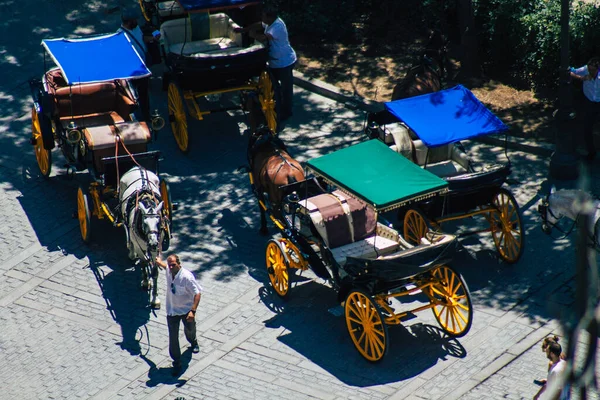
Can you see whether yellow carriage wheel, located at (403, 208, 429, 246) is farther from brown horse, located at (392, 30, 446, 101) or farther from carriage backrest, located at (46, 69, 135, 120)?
carriage backrest, located at (46, 69, 135, 120)

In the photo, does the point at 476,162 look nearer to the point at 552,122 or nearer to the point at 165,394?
the point at 552,122

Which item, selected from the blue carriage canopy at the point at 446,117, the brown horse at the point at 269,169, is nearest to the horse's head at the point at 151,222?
the brown horse at the point at 269,169

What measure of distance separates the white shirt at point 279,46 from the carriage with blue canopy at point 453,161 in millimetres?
2655

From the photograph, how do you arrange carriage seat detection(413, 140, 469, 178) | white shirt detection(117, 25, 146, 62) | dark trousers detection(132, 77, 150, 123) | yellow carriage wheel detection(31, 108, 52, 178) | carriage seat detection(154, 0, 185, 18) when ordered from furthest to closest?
carriage seat detection(154, 0, 185, 18) < white shirt detection(117, 25, 146, 62) < dark trousers detection(132, 77, 150, 123) < yellow carriage wheel detection(31, 108, 52, 178) < carriage seat detection(413, 140, 469, 178)

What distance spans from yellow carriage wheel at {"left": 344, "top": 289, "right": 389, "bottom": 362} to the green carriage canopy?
106 centimetres

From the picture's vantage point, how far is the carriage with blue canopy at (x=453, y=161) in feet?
36.9

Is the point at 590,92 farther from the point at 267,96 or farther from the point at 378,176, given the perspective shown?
the point at 267,96

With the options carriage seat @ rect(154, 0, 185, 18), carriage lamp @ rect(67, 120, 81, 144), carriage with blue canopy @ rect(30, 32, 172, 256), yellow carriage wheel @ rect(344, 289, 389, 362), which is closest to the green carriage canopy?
yellow carriage wheel @ rect(344, 289, 389, 362)

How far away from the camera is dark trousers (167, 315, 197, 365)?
9.80m

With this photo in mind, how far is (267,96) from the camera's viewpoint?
14.6 meters

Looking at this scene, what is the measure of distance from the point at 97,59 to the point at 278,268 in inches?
177

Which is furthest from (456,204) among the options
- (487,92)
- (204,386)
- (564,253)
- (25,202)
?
(25,202)

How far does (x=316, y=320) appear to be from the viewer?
1086 centimetres

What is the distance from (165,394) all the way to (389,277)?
9.21ft
